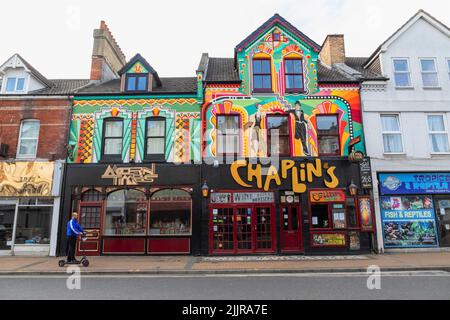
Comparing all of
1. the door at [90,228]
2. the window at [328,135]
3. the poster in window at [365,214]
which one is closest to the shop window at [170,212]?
the door at [90,228]

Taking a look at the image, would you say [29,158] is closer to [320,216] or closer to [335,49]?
[320,216]

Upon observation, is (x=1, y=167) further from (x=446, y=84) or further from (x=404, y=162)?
(x=446, y=84)

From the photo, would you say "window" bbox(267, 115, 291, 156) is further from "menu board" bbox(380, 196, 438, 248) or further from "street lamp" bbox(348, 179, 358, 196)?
"menu board" bbox(380, 196, 438, 248)

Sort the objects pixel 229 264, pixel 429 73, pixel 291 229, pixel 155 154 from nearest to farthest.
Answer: pixel 229 264
pixel 291 229
pixel 155 154
pixel 429 73

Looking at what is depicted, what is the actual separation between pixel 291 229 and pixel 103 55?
47.0ft

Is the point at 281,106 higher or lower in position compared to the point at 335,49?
lower

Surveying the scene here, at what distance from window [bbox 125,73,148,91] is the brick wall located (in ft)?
10.5

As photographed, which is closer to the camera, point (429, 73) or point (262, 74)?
point (262, 74)

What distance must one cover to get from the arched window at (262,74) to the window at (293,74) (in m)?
0.89

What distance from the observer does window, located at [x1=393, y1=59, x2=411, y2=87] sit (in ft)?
55.3

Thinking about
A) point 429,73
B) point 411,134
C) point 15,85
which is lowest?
point 411,134

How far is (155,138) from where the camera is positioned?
16203mm

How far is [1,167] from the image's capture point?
15.9 m

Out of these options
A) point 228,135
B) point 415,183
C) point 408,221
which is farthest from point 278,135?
point 408,221
